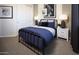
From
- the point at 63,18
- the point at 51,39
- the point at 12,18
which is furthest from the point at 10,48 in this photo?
the point at 63,18

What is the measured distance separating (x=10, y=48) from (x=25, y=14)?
20.9 inches

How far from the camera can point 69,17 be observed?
6.35 ft

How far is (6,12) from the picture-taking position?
1959 mm

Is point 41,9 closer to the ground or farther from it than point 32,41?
farther from it

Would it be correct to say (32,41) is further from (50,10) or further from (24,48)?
(50,10)

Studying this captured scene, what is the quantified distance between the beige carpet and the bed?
7cm

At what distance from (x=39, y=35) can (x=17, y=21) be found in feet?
1.24

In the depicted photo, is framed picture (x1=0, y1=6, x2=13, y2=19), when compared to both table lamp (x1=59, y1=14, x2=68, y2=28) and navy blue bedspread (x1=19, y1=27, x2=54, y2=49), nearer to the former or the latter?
navy blue bedspread (x1=19, y1=27, x2=54, y2=49)

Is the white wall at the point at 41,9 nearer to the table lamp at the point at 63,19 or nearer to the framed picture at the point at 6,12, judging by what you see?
the table lamp at the point at 63,19

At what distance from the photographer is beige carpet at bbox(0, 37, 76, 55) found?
6.37 ft

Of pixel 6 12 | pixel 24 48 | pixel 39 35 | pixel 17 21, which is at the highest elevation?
pixel 6 12

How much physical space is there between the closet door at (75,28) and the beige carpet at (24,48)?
0.08m

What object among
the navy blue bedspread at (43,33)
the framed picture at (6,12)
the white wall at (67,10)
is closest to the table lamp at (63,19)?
the white wall at (67,10)

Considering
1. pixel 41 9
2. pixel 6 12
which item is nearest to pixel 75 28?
pixel 41 9
